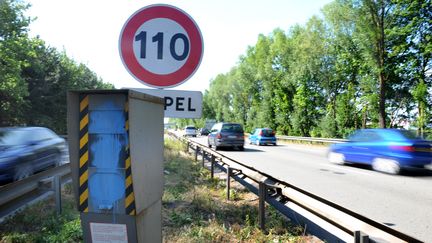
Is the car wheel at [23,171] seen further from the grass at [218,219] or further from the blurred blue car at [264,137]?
the blurred blue car at [264,137]

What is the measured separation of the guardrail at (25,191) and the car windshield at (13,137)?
345 cm

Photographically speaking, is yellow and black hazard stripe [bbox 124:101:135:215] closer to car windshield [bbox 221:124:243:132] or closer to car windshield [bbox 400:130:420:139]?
car windshield [bbox 400:130:420:139]

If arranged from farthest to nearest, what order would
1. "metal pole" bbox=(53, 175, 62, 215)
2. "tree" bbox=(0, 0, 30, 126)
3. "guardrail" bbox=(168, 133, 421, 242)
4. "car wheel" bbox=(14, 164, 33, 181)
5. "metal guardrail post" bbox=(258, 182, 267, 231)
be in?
1. "tree" bbox=(0, 0, 30, 126)
2. "car wheel" bbox=(14, 164, 33, 181)
3. "metal pole" bbox=(53, 175, 62, 215)
4. "metal guardrail post" bbox=(258, 182, 267, 231)
5. "guardrail" bbox=(168, 133, 421, 242)

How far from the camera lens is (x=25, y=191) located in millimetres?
6363

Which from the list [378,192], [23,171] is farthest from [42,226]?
[378,192]

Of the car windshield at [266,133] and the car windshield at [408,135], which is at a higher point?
the car windshield at [408,135]

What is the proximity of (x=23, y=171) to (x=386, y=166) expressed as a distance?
459 inches

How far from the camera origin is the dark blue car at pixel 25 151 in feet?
31.5

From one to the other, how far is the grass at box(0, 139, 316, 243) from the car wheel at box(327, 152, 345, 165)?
9.02 m

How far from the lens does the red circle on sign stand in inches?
146

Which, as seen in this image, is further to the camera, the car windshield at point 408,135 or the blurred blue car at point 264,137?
the blurred blue car at point 264,137

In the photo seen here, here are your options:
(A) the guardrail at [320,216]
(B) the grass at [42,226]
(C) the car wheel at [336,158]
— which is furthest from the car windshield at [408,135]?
(B) the grass at [42,226]

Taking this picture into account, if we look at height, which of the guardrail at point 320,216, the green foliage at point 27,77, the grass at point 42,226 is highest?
the green foliage at point 27,77

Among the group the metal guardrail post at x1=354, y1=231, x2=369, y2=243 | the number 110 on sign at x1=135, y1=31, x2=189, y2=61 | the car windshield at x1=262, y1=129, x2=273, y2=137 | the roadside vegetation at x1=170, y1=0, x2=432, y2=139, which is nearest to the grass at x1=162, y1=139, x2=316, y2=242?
the metal guardrail post at x1=354, y1=231, x2=369, y2=243
